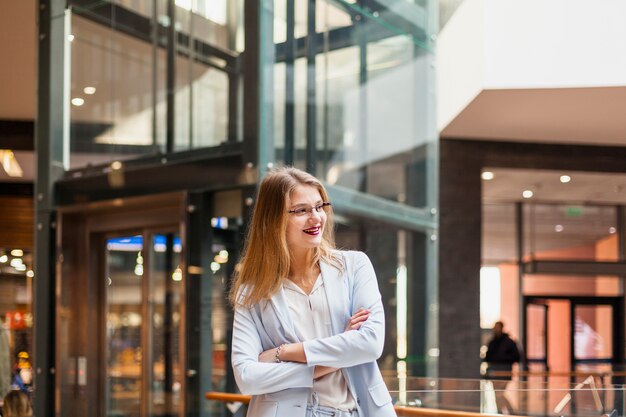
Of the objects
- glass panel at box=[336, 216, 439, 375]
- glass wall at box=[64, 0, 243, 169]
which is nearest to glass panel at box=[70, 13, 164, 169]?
glass wall at box=[64, 0, 243, 169]

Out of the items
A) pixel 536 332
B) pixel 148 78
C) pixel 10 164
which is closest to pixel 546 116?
pixel 148 78

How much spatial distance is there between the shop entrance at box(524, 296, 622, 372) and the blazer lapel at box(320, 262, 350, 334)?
16636 mm

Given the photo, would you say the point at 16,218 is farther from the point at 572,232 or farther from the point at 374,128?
the point at 374,128

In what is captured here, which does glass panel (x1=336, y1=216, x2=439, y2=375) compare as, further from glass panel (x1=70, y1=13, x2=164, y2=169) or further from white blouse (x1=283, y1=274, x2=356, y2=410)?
white blouse (x1=283, y1=274, x2=356, y2=410)

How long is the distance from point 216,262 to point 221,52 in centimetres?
147

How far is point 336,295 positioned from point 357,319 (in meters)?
0.09

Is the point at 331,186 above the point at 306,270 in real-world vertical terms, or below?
above

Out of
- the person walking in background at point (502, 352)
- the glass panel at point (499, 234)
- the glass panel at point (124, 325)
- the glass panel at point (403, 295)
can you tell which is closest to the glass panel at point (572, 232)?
the glass panel at point (499, 234)

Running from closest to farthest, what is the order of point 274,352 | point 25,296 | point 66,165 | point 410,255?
point 274,352, point 66,165, point 410,255, point 25,296

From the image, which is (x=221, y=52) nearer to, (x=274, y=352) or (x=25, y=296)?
(x=274, y=352)

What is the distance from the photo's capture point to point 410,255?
9320mm

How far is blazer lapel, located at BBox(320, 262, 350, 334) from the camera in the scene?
104 inches

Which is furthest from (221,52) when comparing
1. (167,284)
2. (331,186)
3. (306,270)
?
(306,270)

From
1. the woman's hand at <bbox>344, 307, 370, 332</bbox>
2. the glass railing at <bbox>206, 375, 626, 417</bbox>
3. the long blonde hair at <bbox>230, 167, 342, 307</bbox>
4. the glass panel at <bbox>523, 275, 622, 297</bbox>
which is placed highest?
the long blonde hair at <bbox>230, 167, 342, 307</bbox>
